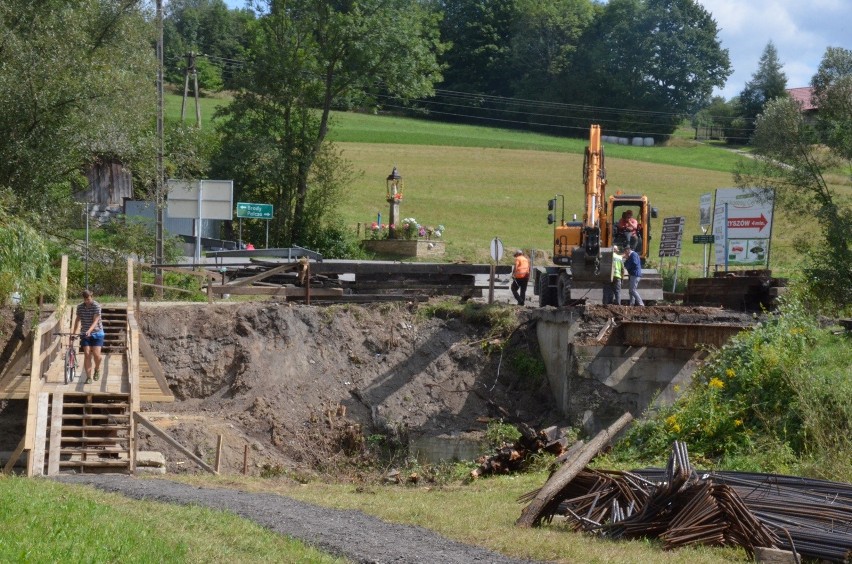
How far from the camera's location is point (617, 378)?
22.9 m

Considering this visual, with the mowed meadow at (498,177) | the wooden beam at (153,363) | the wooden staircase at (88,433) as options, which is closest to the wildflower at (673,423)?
the wooden staircase at (88,433)

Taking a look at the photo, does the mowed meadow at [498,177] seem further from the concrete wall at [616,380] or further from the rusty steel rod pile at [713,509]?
the rusty steel rod pile at [713,509]

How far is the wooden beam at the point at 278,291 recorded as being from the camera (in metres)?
29.0

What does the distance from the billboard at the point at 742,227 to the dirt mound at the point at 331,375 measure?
28.8 feet

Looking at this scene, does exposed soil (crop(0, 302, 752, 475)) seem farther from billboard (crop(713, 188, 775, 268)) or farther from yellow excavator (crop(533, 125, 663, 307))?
billboard (crop(713, 188, 775, 268))

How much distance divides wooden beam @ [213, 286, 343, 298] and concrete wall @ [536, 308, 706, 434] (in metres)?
8.15

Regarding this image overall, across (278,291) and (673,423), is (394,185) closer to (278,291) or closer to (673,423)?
(278,291)

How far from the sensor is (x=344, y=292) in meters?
30.9

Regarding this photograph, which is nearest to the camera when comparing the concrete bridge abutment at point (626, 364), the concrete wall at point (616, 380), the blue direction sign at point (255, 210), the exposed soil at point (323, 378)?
the concrete bridge abutment at point (626, 364)

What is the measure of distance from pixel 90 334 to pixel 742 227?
19852 mm

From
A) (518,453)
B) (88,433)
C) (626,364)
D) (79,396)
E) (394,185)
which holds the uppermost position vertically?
(394,185)

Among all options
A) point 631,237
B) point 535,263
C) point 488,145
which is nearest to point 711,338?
point 631,237

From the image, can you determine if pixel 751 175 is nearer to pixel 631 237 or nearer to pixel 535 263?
pixel 631 237

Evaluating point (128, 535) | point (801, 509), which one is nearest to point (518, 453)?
point (801, 509)
